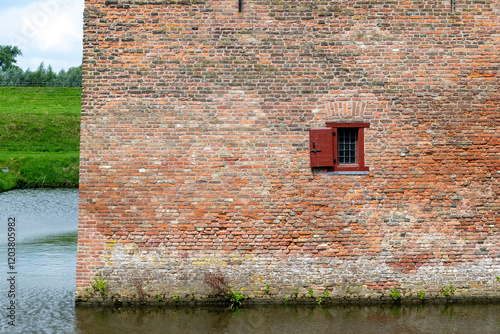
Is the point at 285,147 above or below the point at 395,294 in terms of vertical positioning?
above

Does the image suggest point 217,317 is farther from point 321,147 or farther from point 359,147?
point 359,147

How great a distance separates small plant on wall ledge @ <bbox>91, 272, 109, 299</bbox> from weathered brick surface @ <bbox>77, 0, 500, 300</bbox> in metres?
0.22

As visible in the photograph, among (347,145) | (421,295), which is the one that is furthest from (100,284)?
(421,295)

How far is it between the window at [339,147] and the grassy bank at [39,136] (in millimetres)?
25645

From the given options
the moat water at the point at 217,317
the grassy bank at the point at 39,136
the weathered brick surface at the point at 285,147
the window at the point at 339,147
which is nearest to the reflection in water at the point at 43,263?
the moat water at the point at 217,317

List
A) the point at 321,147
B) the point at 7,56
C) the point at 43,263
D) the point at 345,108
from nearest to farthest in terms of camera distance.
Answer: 1. the point at 321,147
2. the point at 345,108
3. the point at 43,263
4. the point at 7,56

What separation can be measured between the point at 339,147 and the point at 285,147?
105cm

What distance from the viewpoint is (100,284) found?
380 inches

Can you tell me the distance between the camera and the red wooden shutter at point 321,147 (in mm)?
9836

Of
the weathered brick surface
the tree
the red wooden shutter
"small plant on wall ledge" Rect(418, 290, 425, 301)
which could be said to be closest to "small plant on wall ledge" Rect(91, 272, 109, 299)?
the weathered brick surface

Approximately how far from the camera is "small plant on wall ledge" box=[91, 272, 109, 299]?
31.7ft

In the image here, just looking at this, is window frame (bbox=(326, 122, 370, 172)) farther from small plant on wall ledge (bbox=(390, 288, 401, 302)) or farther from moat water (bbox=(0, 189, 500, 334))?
moat water (bbox=(0, 189, 500, 334))

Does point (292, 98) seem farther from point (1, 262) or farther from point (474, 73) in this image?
point (1, 262)

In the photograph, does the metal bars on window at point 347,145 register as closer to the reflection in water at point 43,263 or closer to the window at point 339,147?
the window at point 339,147
